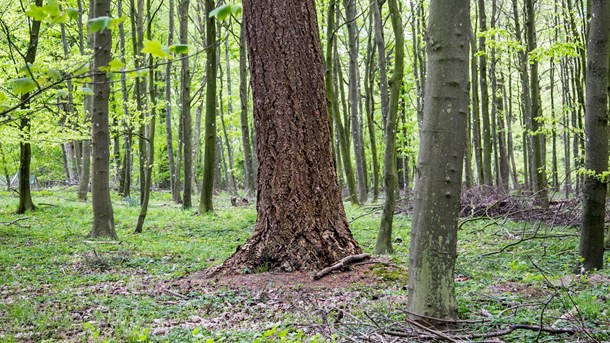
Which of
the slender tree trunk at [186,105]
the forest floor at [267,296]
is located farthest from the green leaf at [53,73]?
the slender tree trunk at [186,105]

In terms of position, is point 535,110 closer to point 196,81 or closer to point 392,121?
point 392,121

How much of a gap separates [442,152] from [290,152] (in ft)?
9.70

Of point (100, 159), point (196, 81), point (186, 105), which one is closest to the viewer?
point (100, 159)

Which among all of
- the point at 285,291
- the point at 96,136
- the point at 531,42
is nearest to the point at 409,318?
the point at 285,291

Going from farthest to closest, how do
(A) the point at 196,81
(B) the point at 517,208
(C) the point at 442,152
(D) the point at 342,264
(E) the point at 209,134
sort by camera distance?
(A) the point at 196,81, (E) the point at 209,134, (B) the point at 517,208, (D) the point at 342,264, (C) the point at 442,152

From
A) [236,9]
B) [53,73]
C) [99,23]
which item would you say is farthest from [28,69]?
[236,9]

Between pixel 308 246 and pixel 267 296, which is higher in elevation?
pixel 308 246

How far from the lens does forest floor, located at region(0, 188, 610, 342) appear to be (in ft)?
11.1

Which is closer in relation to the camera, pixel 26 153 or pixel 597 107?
pixel 597 107

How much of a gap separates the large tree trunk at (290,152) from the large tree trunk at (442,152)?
8.73 ft

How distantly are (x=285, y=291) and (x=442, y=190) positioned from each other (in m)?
2.43

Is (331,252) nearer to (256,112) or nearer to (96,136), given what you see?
(256,112)

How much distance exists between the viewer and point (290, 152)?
19.8 feet

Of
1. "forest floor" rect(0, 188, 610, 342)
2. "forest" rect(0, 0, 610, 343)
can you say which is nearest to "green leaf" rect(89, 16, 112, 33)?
"forest" rect(0, 0, 610, 343)
